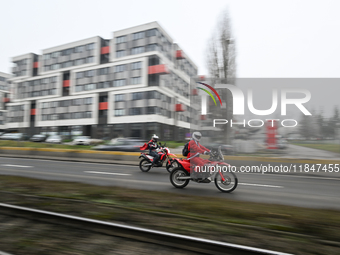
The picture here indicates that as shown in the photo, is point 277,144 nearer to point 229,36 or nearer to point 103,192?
point 103,192

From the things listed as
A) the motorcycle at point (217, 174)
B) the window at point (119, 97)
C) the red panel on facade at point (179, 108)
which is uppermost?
the window at point (119, 97)

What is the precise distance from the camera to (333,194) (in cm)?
746

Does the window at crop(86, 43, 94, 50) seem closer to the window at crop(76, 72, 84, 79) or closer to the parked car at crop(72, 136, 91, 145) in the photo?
the window at crop(76, 72, 84, 79)

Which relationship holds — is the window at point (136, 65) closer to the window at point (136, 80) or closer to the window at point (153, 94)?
the window at point (136, 80)

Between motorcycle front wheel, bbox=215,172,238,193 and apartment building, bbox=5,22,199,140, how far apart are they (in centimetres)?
3024

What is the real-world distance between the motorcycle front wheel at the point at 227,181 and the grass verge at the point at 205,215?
1.69m

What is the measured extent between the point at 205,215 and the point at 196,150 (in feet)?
10.1

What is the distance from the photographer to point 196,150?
7.57 m

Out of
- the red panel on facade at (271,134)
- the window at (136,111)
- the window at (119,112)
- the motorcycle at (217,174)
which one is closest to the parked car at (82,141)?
the window at (119,112)

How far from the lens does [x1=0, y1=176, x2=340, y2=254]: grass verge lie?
3.55m

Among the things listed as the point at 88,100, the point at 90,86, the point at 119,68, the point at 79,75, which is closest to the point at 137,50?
the point at 119,68

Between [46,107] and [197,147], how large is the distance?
52090 millimetres

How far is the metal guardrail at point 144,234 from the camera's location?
3.21 metres

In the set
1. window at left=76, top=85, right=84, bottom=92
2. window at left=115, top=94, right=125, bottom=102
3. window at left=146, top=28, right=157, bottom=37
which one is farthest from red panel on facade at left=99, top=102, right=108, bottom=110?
window at left=146, top=28, right=157, bottom=37
